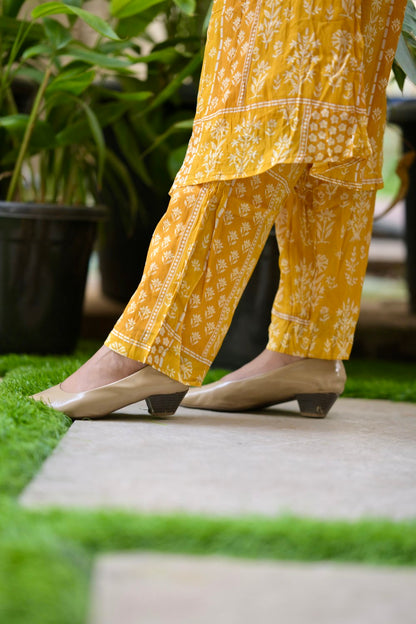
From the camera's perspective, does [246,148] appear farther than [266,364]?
No

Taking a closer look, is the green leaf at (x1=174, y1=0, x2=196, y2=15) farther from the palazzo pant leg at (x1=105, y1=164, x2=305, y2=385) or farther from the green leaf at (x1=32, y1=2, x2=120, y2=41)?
the palazzo pant leg at (x1=105, y1=164, x2=305, y2=385)

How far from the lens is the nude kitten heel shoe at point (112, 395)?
0.98m

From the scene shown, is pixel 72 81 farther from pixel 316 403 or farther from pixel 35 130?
pixel 316 403

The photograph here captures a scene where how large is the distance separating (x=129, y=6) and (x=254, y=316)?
671 mm

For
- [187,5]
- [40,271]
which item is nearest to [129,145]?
[40,271]

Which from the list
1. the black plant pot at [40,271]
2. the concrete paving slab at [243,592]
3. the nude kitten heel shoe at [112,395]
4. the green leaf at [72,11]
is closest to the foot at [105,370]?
the nude kitten heel shoe at [112,395]

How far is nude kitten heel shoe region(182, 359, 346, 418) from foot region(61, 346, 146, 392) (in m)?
0.20

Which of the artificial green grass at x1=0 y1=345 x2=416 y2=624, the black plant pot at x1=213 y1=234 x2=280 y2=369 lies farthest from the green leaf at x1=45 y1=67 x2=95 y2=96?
the artificial green grass at x1=0 y1=345 x2=416 y2=624

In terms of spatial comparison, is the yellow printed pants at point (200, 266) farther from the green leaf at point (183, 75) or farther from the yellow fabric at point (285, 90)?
the green leaf at point (183, 75)

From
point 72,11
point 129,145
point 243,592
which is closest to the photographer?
point 243,592

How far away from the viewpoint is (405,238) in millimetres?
2619

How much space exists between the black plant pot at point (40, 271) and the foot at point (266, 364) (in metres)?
0.63

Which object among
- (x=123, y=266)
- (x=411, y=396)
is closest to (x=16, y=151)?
(x=123, y=266)

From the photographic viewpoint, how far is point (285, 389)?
116cm
